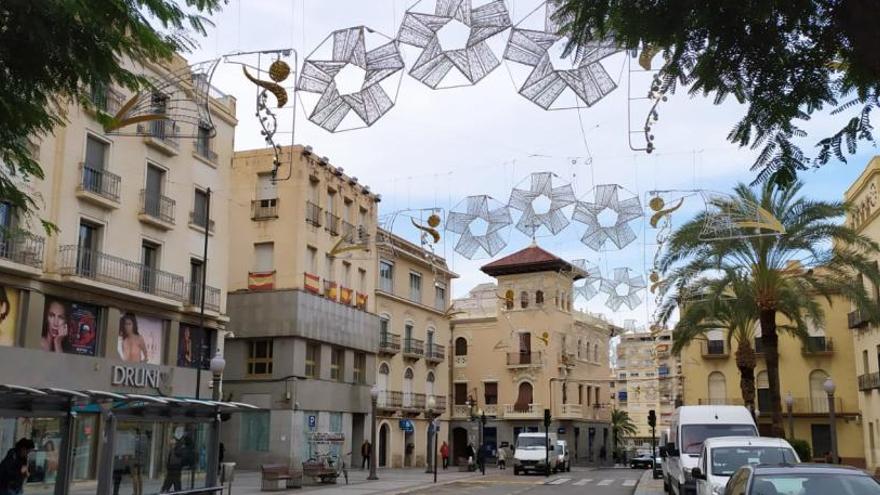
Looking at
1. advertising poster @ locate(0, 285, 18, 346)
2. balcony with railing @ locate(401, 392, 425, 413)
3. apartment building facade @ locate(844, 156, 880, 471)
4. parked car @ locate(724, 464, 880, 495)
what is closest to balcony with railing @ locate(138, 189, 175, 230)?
advertising poster @ locate(0, 285, 18, 346)

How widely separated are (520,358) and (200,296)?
35.8m

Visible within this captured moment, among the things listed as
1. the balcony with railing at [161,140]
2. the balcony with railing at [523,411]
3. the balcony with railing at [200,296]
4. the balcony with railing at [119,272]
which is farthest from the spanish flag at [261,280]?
the balcony with railing at [523,411]

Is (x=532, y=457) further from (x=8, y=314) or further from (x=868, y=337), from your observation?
(x=8, y=314)

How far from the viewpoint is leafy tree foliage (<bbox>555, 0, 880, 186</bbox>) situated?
732 centimetres

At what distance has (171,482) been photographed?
17.2 m

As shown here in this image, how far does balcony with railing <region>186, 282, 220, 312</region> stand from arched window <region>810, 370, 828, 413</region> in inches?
1575

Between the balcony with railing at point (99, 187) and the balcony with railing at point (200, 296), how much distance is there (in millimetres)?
5223

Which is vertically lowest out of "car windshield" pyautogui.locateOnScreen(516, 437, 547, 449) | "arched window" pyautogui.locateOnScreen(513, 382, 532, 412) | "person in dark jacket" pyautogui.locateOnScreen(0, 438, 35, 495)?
"car windshield" pyautogui.locateOnScreen(516, 437, 547, 449)

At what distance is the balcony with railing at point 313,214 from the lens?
42209 millimetres

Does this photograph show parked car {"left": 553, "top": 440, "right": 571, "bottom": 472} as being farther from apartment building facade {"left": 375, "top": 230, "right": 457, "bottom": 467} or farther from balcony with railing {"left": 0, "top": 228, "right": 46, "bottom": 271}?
balcony with railing {"left": 0, "top": 228, "right": 46, "bottom": 271}

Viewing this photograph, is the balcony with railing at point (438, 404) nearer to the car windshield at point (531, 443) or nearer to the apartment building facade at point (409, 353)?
the apartment building facade at point (409, 353)

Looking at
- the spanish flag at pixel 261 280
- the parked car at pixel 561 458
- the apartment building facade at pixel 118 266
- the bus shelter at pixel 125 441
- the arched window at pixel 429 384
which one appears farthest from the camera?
the arched window at pixel 429 384

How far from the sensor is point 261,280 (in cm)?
4131

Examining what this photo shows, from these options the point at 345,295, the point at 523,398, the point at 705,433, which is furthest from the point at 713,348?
the point at 705,433
